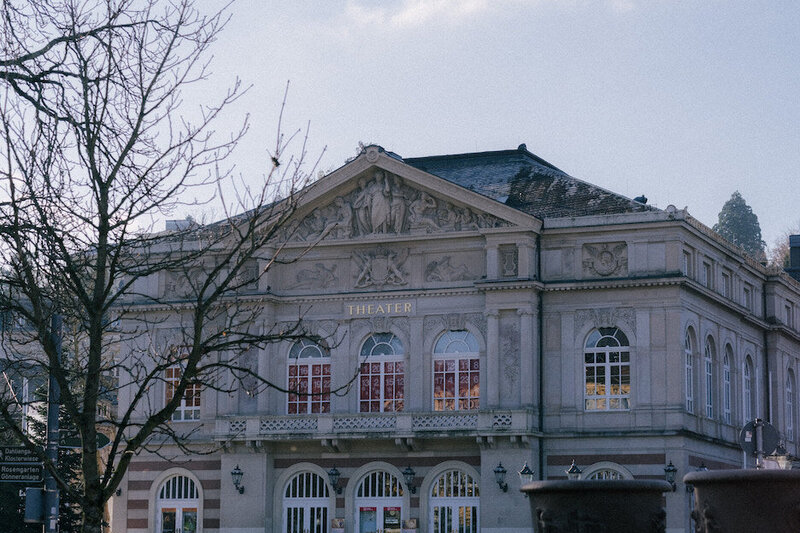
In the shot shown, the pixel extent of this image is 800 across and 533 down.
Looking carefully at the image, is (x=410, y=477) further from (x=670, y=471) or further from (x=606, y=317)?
(x=670, y=471)

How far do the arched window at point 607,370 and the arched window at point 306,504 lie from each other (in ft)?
32.8

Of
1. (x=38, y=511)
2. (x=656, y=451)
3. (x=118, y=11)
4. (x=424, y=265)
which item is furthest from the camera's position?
(x=424, y=265)

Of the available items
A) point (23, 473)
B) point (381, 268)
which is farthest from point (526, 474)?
point (23, 473)

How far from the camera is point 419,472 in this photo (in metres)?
49.4

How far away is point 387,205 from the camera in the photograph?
5103cm

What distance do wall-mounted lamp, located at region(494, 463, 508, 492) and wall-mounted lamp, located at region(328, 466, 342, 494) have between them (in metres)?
5.98

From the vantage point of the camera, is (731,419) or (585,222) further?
(731,419)

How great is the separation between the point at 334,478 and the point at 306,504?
169cm

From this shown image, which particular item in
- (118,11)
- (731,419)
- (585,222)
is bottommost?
(731,419)

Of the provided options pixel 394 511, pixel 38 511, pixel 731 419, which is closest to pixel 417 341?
pixel 394 511

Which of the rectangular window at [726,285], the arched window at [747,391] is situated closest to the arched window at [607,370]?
the rectangular window at [726,285]

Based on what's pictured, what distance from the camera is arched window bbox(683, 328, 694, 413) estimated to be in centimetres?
4853

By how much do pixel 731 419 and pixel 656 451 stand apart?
740cm

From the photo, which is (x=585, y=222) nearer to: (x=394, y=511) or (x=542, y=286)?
(x=542, y=286)
